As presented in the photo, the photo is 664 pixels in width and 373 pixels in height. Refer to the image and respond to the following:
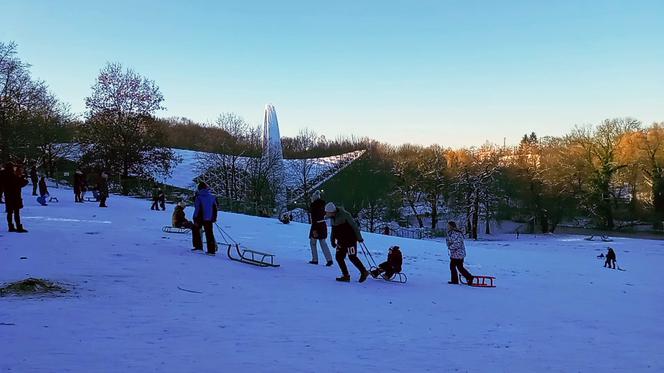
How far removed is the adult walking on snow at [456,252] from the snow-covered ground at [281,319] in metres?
0.55

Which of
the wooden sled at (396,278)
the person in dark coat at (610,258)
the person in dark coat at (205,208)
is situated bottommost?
the person in dark coat at (610,258)

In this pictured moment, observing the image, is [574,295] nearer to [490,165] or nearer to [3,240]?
[3,240]

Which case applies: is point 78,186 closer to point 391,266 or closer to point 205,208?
point 205,208

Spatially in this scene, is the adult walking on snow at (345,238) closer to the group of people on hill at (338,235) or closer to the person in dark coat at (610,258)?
the group of people on hill at (338,235)

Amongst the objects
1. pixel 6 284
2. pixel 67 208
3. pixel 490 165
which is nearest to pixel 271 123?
pixel 490 165

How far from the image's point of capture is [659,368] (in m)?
6.65

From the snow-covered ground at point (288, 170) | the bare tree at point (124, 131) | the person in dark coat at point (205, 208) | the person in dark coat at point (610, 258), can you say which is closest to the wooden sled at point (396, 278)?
the person in dark coat at point (205, 208)

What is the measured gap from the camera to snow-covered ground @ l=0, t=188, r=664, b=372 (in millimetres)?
5730

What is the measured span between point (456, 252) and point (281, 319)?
6625mm

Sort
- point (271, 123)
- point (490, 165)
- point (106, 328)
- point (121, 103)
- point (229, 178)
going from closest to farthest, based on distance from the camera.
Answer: point (106, 328)
point (121, 103)
point (229, 178)
point (490, 165)
point (271, 123)

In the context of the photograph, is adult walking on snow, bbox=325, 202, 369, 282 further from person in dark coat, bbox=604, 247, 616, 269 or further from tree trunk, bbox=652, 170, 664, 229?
tree trunk, bbox=652, 170, 664, 229

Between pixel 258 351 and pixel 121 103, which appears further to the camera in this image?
pixel 121 103

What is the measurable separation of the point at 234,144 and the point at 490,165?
29.1 m

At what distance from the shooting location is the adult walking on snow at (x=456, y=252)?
1313cm
